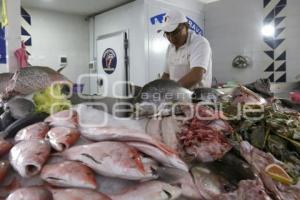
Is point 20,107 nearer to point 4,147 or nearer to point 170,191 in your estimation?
point 4,147

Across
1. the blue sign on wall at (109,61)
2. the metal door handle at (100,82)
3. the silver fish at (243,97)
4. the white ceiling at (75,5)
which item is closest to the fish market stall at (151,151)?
the silver fish at (243,97)

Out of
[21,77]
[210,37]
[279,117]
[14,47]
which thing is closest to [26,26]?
[14,47]

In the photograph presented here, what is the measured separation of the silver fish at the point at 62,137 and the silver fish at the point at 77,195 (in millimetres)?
147

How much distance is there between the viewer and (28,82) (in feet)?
4.05

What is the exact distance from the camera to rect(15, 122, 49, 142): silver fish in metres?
0.84

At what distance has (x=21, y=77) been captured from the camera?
1.24 metres

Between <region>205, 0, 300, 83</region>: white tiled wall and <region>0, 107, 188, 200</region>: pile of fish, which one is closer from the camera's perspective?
<region>0, 107, 188, 200</region>: pile of fish

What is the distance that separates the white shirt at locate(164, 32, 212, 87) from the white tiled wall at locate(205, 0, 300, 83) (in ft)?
8.77

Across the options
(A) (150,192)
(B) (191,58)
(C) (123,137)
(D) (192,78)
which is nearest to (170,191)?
(A) (150,192)

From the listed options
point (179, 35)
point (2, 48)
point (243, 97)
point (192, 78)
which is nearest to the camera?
point (243, 97)

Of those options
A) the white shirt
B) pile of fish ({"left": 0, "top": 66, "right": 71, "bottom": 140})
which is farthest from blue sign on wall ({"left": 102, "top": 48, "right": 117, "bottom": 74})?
pile of fish ({"left": 0, "top": 66, "right": 71, "bottom": 140})

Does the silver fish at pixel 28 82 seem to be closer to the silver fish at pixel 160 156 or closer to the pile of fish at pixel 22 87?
the pile of fish at pixel 22 87

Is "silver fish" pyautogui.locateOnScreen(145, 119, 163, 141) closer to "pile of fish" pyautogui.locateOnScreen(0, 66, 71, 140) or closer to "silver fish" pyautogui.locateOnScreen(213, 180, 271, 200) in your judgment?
"silver fish" pyautogui.locateOnScreen(213, 180, 271, 200)

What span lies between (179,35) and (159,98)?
142 centimetres
